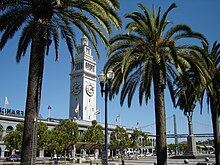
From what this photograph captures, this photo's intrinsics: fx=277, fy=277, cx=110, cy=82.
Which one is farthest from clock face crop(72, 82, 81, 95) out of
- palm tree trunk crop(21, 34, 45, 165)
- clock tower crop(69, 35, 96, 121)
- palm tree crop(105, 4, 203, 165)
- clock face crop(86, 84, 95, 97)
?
palm tree trunk crop(21, 34, 45, 165)

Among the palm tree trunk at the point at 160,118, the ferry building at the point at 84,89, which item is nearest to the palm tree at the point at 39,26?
the palm tree trunk at the point at 160,118

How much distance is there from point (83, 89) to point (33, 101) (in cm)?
9285

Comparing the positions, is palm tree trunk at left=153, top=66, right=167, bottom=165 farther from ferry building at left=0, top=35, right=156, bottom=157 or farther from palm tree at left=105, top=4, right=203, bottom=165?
ferry building at left=0, top=35, right=156, bottom=157

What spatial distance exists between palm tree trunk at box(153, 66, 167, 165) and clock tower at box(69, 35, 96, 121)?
275 feet

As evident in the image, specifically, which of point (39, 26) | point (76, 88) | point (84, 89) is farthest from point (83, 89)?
point (39, 26)

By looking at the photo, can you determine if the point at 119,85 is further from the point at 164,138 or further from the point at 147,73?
the point at 164,138

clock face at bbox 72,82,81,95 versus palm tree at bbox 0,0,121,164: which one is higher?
clock face at bbox 72,82,81,95

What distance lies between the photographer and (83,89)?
106 meters

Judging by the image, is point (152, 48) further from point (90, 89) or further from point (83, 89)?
point (90, 89)

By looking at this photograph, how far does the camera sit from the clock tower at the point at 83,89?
341 ft

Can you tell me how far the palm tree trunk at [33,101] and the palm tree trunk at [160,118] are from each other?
25.8 feet

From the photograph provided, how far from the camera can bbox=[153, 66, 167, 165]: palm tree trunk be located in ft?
56.2

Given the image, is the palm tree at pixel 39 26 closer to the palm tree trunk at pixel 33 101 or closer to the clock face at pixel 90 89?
the palm tree trunk at pixel 33 101

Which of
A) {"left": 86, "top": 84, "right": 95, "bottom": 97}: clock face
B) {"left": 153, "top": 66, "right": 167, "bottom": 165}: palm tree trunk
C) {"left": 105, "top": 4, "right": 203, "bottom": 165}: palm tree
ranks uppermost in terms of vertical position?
{"left": 86, "top": 84, "right": 95, "bottom": 97}: clock face
